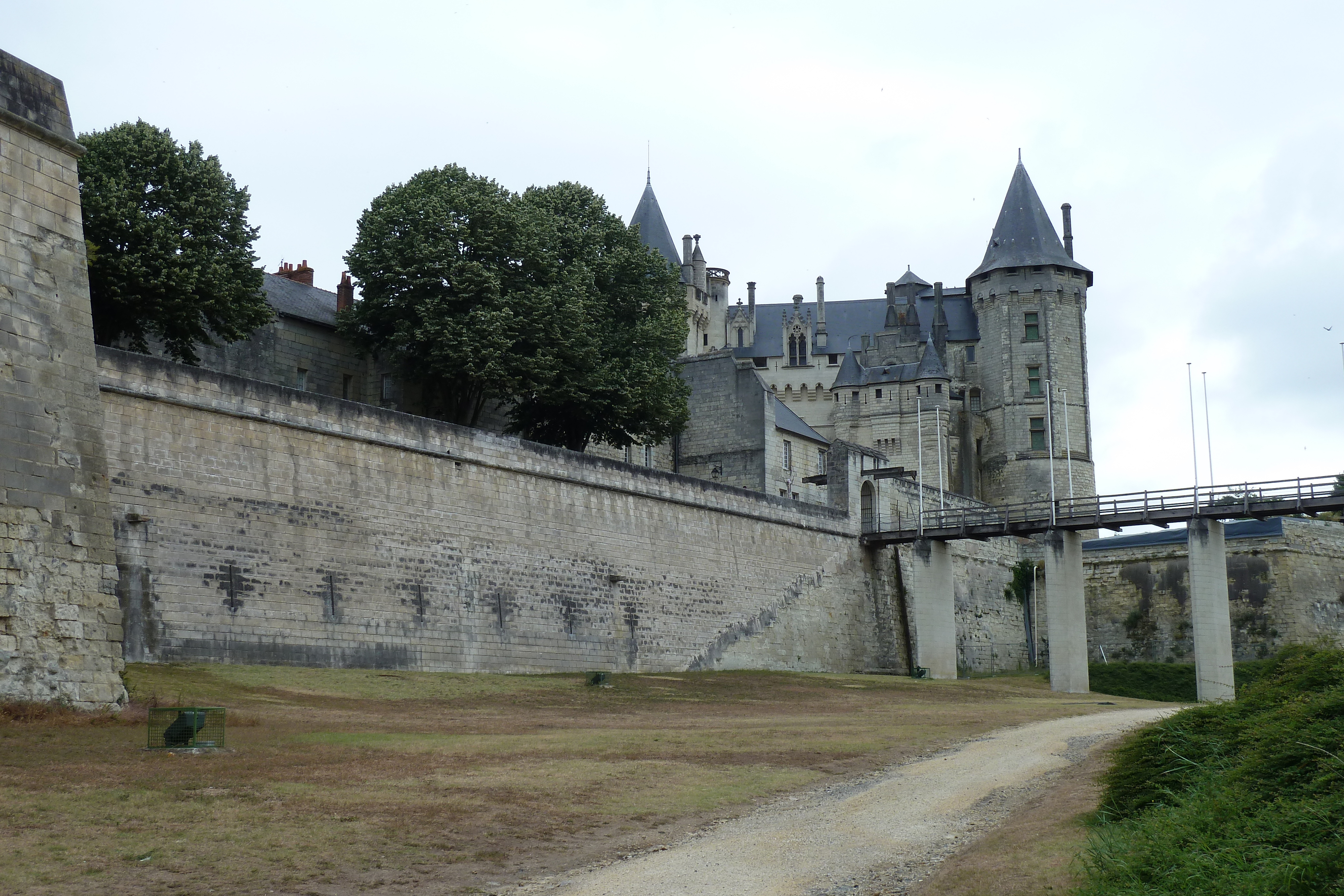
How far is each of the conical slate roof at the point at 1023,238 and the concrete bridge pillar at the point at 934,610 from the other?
3872 cm

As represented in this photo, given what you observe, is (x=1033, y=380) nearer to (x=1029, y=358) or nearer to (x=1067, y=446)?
(x=1029, y=358)

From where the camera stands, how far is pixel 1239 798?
10977 mm

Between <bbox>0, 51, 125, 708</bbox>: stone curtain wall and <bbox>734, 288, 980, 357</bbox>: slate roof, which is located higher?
<bbox>734, 288, 980, 357</bbox>: slate roof

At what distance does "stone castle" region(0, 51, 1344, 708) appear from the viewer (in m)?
20.5

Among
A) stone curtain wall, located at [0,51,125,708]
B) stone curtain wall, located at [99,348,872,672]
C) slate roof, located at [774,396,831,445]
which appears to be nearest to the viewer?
stone curtain wall, located at [0,51,125,708]

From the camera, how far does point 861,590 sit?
1997 inches

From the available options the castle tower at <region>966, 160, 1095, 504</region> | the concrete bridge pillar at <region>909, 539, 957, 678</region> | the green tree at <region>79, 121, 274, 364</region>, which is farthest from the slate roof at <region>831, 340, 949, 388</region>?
the green tree at <region>79, 121, 274, 364</region>

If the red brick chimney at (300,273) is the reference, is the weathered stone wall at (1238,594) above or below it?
below

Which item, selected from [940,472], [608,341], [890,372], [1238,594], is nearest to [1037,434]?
[890,372]

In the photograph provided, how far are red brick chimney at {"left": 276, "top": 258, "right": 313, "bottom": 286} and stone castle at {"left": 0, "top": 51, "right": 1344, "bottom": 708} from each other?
0.09 metres

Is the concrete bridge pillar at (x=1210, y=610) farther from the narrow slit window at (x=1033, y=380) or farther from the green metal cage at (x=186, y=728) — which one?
the narrow slit window at (x=1033, y=380)

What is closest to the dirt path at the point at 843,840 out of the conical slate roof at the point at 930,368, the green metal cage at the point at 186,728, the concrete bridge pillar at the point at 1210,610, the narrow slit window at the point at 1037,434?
the green metal cage at the point at 186,728

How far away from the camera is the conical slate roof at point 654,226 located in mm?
86062

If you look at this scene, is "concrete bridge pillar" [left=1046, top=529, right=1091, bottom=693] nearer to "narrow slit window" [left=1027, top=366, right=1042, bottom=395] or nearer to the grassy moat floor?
the grassy moat floor
